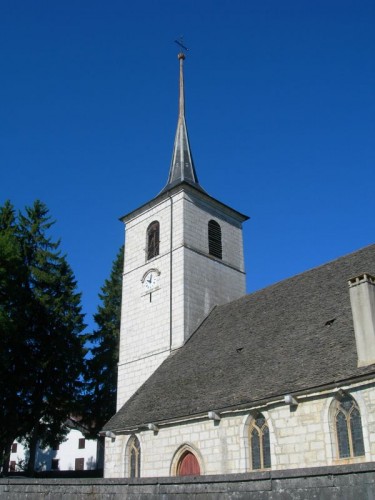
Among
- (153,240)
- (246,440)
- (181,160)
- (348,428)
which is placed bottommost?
(246,440)

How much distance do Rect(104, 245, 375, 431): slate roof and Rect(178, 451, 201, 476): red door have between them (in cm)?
131

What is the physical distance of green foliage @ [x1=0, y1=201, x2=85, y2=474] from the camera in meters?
25.5

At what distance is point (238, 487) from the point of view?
7773 millimetres

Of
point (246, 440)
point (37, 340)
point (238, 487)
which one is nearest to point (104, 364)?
point (37, 340)

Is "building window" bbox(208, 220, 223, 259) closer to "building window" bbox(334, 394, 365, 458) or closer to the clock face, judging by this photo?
the clock face

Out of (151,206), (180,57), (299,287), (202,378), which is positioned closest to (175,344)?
(202,378)

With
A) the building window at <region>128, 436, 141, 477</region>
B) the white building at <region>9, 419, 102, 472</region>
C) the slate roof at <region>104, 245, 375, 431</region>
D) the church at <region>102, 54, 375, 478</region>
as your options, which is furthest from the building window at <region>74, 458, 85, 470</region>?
the building window at <region>128, 436, 141, 477</region>

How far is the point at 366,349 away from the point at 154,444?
26.5 feet

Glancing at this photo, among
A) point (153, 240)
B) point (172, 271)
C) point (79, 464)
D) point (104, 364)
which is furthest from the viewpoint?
point (79, 464)

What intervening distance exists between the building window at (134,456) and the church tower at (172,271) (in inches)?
157

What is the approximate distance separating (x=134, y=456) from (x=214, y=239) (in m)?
11.3

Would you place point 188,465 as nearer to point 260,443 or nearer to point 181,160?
point 260,443

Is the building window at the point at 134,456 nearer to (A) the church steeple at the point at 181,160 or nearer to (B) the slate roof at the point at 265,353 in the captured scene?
(B) the slate roof at the point at 265,353

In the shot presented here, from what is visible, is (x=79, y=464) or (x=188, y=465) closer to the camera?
(x=188, y=465)
